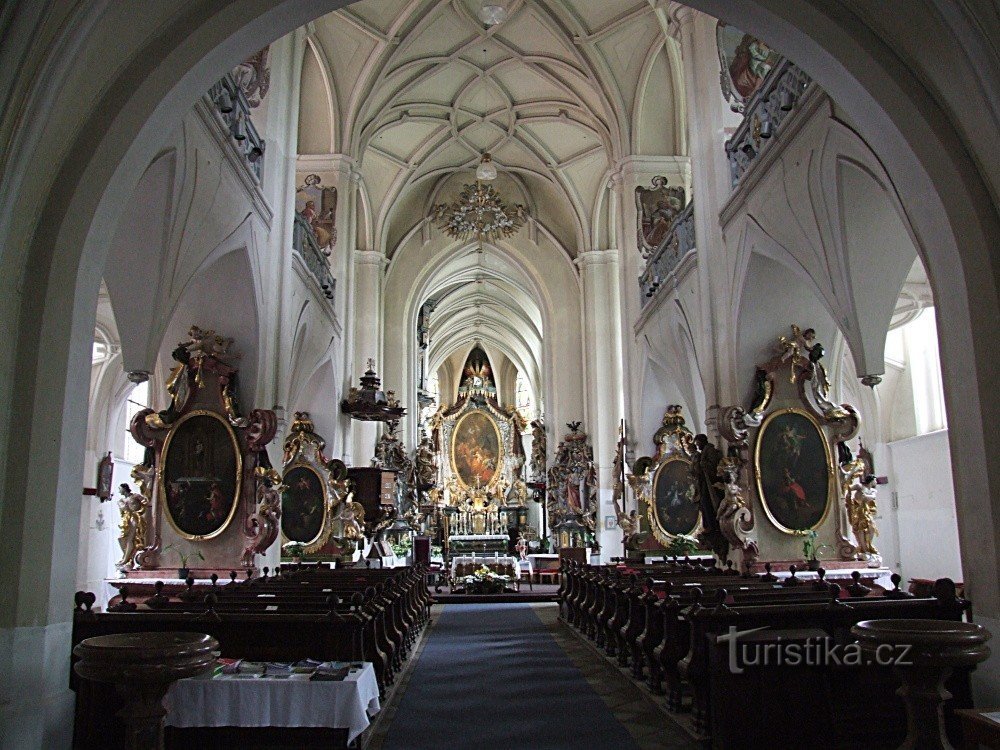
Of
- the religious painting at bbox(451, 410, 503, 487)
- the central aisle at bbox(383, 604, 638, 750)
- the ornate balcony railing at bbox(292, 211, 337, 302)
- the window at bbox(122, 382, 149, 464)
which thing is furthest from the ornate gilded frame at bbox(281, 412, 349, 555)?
the religious painting at bbox(451, 410, 503, 487)

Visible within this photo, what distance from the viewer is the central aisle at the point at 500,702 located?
5.14 meters

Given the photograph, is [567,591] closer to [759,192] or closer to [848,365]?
[759,192]

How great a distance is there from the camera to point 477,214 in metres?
22.7

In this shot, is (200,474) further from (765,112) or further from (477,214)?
(477,214)

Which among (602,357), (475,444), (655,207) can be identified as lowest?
(475,444)

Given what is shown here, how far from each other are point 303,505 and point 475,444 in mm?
22584

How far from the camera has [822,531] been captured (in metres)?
10.2

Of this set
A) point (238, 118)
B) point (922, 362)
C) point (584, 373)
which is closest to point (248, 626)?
point (238, 118)

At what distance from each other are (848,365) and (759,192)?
924cm

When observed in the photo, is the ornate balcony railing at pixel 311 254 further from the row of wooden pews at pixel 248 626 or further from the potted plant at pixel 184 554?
the row of wooden pews at pixel 248 626

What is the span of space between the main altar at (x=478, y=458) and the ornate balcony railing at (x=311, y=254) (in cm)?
2062

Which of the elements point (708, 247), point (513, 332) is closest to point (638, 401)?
point (708, 247)

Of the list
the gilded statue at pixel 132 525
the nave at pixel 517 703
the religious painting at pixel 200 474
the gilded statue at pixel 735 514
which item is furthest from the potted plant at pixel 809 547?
the gilded statue at pixel 132 525

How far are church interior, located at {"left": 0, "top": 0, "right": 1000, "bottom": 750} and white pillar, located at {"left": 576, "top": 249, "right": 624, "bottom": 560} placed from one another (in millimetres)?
126
